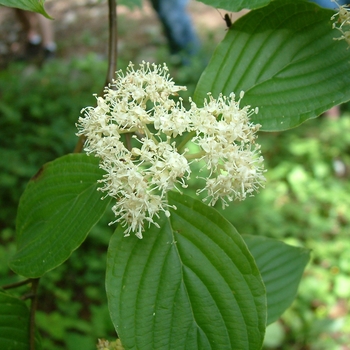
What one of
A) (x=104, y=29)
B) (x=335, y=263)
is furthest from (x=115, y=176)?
(x=104, y=29)

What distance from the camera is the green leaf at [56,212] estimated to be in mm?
844

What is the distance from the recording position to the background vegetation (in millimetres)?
2371

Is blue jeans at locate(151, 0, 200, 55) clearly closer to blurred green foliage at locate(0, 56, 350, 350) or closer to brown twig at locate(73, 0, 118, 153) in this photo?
blurred green foliage at locate(0, 56, 350, 350)

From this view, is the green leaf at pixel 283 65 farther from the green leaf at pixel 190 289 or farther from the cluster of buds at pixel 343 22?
the green leaf at pixel 190 289

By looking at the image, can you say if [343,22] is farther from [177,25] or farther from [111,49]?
[177,25]

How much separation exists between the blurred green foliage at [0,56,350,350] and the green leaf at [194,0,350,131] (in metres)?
1.53

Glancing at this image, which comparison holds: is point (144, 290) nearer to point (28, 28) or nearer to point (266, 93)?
point (266, 93)

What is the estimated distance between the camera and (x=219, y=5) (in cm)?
87

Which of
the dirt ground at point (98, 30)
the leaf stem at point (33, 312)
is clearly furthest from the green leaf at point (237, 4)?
the dirt ground at point (98, 30)

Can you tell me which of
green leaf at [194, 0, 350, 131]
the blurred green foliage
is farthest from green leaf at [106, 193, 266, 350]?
the blurred green foliage

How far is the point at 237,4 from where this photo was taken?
2.80 ft

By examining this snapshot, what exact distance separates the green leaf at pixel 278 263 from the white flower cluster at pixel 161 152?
1.34 feet

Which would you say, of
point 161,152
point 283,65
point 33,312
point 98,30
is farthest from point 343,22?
point 98,30

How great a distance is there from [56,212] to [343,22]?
2.35 ft
